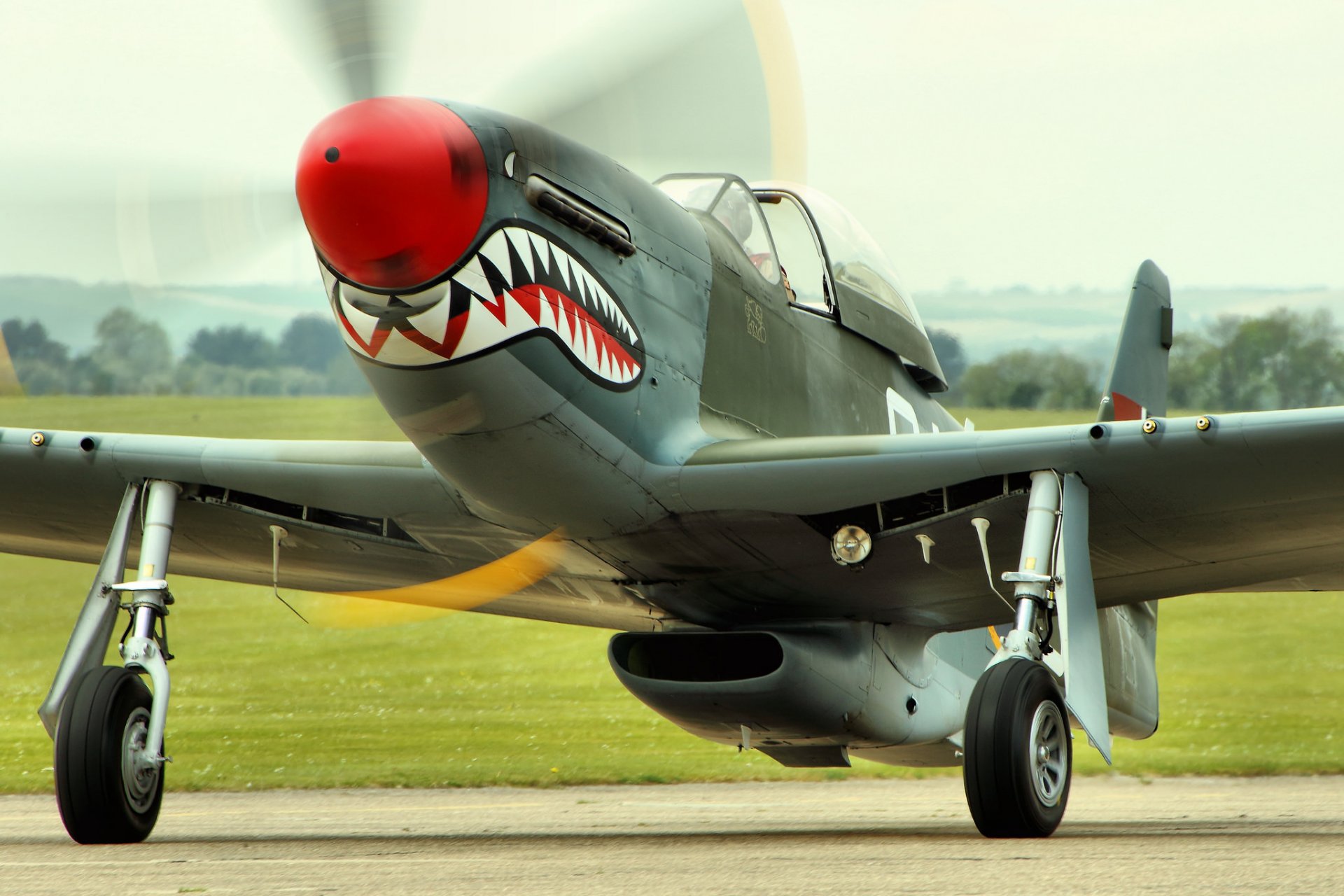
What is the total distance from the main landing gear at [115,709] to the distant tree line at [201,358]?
1130 millimetres

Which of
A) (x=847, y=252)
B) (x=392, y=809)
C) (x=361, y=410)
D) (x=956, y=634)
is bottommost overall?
(x=392, y=809)

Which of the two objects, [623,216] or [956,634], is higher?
[623,216]

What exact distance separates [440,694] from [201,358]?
53.8 feet

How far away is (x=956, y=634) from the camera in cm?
873

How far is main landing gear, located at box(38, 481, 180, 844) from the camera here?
19.2 feet

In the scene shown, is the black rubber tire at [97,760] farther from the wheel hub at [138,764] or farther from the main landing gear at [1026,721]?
the main landing gear at [1026,721]

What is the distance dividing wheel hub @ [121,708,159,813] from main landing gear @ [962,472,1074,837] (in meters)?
3.39

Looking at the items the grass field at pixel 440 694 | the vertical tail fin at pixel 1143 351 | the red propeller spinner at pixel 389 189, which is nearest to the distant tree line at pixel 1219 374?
the grass field at pixel 440 694

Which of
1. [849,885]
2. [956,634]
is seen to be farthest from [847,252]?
[849,885]

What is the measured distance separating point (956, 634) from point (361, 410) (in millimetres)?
4417

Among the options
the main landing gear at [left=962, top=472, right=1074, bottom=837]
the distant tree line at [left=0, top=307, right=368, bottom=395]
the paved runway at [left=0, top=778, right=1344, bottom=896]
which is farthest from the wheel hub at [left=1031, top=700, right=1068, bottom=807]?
the distant tree line at [left=0, top=307, right=368, bottom=395]

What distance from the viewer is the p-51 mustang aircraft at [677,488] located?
16.9ft

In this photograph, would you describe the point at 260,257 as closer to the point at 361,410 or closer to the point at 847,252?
the point at 361,410

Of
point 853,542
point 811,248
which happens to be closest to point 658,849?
point 853,542
